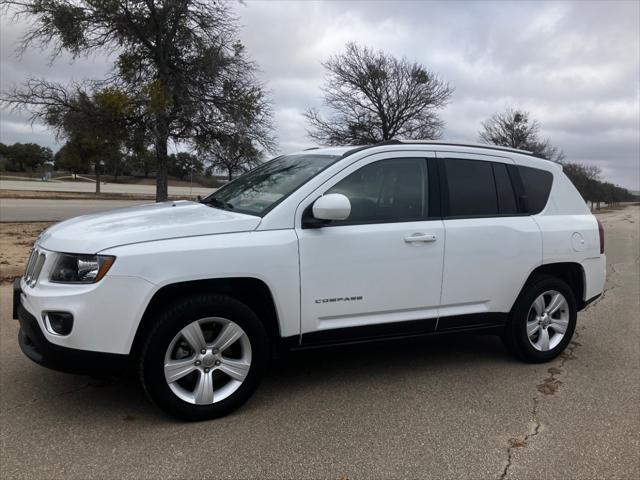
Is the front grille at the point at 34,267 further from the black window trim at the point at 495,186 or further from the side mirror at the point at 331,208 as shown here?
the black window trim at the point at 495,186

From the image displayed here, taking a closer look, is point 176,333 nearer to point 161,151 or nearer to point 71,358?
point 71,358

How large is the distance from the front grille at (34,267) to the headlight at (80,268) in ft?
0.65

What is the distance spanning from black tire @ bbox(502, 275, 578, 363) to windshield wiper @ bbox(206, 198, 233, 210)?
2406 mm

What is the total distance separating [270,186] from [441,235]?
130cm

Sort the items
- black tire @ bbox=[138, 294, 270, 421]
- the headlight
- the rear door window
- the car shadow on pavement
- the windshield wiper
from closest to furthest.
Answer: the headlight, black tire @ bbox=[138, 294, 270, 421], the car shadow on pavement, the windshield wiper, the rear door window

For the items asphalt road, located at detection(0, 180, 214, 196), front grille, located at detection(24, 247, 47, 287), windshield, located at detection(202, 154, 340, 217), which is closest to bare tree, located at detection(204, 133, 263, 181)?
windshield, located at detection(202, 154, 340, 217)

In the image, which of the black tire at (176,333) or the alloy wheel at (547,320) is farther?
the alloy wheel at (547,320)

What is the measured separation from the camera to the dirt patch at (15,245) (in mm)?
7730

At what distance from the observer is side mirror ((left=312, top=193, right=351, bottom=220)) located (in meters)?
3.28

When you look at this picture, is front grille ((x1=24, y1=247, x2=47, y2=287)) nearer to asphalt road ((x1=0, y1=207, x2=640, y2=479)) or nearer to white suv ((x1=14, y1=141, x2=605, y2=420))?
white suv ((x1=14, y1=141, x2=605, y2=420))

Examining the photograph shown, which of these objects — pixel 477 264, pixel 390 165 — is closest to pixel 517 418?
pixel 477 264

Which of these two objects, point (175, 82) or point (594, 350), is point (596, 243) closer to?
point (594, 350)

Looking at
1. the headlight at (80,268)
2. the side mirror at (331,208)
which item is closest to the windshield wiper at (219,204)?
the side mirror at (331,208)

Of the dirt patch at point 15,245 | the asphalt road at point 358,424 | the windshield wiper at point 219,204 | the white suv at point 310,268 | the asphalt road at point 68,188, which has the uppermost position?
the asphalt road at point 68,188
